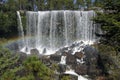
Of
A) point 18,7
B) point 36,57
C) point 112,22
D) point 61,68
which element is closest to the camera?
point 36,57

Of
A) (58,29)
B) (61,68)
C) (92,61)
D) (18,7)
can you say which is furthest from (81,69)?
(18,7)

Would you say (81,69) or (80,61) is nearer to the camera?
(81,69)

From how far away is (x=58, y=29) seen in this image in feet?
110

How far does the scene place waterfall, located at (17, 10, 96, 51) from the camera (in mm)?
32719

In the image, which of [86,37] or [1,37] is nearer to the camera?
[86,37]

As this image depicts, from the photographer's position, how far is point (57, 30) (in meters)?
33.4

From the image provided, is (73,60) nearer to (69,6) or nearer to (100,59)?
(100,59)

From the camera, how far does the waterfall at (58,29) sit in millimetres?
32719

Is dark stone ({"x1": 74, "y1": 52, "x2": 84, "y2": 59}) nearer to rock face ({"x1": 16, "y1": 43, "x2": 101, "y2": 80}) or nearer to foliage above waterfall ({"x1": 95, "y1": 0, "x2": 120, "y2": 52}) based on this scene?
rock face ({"x1": 16, "y1": 43, "x2": 101, "y2": 80})

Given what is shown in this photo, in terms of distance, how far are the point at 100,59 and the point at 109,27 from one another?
11.0 metres

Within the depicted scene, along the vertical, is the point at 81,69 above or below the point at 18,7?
below

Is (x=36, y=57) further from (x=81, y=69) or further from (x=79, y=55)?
(x=79, y=55)

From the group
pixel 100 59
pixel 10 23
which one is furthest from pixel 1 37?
pixel 100 59

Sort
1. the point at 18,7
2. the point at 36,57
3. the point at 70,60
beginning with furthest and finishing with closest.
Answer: the point at 18,7
the point at 70,60
the point at 36,57
